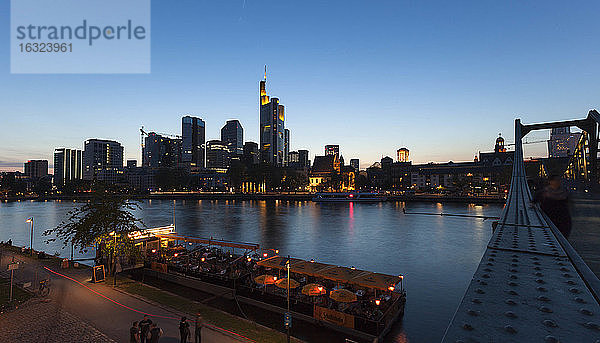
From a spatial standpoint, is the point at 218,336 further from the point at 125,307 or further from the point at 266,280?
the point at 125,307

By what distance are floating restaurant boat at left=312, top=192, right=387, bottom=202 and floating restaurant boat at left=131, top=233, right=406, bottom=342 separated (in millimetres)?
137800

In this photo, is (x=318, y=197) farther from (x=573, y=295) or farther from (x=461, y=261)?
(x=573, y=295)

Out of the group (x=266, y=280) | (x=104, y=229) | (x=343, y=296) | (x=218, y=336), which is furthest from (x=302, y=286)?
(x=104, y=229)

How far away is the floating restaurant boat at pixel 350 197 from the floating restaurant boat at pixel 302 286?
138 meters

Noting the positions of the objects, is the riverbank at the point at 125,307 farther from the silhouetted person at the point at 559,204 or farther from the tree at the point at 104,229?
the silhouetted person at the point at 559,204

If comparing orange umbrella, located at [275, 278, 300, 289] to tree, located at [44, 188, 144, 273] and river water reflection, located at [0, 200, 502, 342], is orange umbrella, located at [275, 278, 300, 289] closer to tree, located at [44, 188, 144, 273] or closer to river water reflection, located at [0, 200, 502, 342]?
river water reflection, located at [0, 200, 502, 342]

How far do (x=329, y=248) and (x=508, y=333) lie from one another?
54.7 m

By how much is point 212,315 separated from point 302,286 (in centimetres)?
893

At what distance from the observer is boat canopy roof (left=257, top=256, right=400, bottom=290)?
2436cm

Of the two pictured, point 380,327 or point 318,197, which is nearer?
point 380,327

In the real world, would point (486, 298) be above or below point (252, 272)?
above

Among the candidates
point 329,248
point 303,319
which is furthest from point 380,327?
point 329,248

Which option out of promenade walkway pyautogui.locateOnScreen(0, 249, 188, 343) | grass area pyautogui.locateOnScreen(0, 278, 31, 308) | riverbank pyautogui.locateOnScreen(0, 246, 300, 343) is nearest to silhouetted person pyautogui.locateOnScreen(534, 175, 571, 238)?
riverbank pyautogui.locateOnScreen(0, 246, 300, 343)

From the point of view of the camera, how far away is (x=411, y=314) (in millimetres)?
27938
